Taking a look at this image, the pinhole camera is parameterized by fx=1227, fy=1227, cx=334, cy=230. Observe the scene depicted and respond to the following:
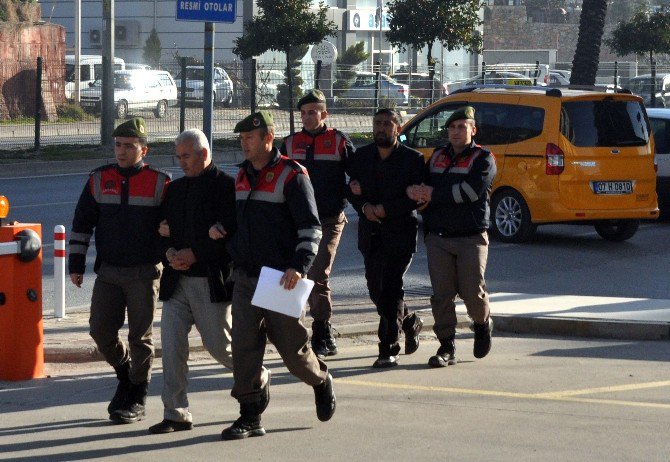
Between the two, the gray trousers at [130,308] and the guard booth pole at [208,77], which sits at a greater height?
the guard booth pole at [208,77]

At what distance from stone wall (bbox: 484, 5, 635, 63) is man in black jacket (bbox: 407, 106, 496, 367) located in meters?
83.7

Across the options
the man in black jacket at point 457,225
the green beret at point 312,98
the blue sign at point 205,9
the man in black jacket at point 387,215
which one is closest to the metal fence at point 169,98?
the blue sign at point 205,9

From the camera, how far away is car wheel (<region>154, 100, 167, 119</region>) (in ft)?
95.4

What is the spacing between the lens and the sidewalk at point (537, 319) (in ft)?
31.9

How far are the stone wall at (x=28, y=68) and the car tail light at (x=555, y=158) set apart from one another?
52.5 ft

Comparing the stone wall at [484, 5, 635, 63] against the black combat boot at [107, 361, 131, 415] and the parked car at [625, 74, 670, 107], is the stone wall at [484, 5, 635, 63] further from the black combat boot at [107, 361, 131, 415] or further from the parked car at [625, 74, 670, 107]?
the black combat boot at [107, 361, 131, 415]

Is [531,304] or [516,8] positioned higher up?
[516,8]

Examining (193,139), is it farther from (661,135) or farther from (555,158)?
(661,135)

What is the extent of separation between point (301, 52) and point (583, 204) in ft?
108

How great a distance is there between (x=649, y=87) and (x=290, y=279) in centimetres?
3510

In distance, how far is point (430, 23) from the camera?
3825 cm

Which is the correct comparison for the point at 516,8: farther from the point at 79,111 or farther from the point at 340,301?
the point at 340,301

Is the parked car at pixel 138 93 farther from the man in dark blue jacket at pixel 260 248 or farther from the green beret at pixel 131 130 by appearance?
the man in dark blue jacket at pixel 260 248

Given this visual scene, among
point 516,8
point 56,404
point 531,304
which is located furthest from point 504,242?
point 516,8
